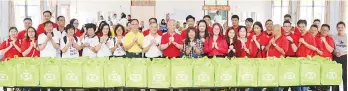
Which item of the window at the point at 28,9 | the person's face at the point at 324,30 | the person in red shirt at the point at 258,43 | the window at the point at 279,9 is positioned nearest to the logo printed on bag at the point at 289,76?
the person in red shirt at the point at 258,43

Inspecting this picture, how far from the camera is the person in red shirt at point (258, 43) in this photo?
6.09 metres

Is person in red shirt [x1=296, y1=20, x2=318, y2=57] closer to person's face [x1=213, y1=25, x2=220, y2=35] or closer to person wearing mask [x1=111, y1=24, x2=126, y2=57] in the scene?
person's face [x1=213, y1=25, x2=220, y2=35]

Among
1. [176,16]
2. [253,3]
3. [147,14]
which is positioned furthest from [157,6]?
[253,3]

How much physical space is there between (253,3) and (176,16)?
2.43 m

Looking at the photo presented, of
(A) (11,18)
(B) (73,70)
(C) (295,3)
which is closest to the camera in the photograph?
(B) (73,70)

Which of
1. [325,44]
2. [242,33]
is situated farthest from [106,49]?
[325,44]

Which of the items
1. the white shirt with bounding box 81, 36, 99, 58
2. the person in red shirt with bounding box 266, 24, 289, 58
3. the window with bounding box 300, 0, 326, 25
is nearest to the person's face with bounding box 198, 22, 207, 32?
the person in red shirt with bounding box 266, 24, 289, 58

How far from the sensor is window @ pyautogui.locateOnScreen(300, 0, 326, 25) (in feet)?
50.0

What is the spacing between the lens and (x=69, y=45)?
19.1 ft

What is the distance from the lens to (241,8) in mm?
15680

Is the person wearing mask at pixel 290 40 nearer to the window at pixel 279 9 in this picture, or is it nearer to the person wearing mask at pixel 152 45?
the person wearing mask at pixel 152 45

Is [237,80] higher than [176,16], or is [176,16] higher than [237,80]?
[176,16]

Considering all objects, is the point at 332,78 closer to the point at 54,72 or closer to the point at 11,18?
the point at 54,72

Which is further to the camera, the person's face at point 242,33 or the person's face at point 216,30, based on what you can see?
the person's face at point 242,33
